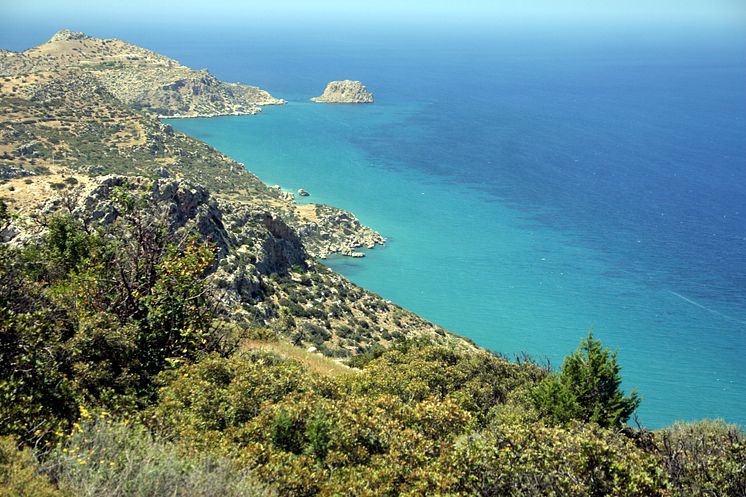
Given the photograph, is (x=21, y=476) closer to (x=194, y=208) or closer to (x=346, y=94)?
(x=194, y=208)

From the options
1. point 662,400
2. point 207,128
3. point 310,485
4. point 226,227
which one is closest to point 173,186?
point 226,227

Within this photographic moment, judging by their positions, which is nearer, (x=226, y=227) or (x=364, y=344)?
(x=364, y=344)

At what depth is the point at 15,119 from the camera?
7169cm

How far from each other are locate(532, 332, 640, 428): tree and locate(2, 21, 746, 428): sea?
21126 mm

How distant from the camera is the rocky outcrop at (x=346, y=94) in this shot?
6772 inches

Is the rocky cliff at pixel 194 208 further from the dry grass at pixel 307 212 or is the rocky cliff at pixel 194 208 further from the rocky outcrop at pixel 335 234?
the dry grass at pixel 307 212

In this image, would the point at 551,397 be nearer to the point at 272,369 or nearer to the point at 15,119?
the point at 272,369

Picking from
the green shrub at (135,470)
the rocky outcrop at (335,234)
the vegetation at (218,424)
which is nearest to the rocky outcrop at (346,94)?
the rocky outcrop at (335,234)

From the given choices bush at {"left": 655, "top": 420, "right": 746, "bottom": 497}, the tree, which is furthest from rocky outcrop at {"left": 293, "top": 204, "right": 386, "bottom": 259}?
bush at {"left": 655, "top": 420, "right": 746, "bottom": 497}

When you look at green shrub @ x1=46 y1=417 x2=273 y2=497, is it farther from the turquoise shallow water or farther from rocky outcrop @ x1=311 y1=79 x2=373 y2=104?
rocky outcrop @ x1=311 y1=79 x2=373 y2=104

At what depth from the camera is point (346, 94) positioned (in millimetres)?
172500

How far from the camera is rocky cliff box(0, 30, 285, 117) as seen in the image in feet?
453

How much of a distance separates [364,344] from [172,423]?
88.3ft

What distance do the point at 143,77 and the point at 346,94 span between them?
188 ft
